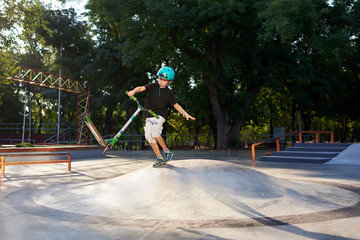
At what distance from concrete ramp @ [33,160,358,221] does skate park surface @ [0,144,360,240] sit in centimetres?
2

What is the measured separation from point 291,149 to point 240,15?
11.0m

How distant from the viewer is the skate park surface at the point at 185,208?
14.6 feet

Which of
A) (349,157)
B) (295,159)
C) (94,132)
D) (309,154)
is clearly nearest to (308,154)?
(309,154)

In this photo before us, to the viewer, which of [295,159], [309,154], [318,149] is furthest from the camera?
[318,149]

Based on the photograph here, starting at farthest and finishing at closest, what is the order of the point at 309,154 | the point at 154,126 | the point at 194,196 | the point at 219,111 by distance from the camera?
the point at 219,111 → the point at 309,154 → the point at 154,126 → the point at 194,196

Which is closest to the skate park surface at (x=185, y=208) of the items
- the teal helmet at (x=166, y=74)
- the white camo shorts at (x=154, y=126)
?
the white camo shorts at (x=154, y=126)

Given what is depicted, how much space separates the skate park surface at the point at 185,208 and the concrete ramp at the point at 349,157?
26.8 ft

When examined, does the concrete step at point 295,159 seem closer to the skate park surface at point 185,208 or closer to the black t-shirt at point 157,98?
the skate park surface at point 185,208

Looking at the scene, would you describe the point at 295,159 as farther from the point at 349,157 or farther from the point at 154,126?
the point at 154,126

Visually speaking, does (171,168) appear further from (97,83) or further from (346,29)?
(97,83)

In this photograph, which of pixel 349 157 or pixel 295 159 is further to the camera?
pixel 295 159

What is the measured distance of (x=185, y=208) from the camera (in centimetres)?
568

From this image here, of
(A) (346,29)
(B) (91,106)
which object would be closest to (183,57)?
(A) (346,29)

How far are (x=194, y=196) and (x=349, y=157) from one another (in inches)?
512
